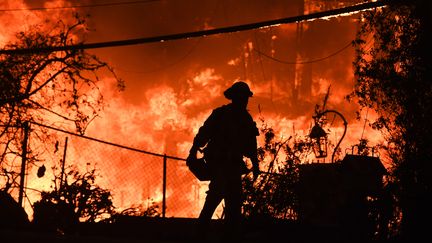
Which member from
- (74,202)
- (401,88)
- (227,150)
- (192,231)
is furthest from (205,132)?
(401,88)

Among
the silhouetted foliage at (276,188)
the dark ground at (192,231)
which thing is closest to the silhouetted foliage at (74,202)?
the dark ground at (192,231)

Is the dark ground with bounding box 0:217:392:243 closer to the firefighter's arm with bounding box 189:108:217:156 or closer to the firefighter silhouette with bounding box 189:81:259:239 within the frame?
the firefighter silhouette with bounding box 189:81:259:239

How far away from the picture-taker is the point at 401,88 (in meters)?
14.8

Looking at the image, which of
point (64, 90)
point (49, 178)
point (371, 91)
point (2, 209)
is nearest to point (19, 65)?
point (64, 90)

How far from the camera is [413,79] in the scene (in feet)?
46.8

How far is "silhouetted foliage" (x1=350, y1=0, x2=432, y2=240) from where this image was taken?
12209mm

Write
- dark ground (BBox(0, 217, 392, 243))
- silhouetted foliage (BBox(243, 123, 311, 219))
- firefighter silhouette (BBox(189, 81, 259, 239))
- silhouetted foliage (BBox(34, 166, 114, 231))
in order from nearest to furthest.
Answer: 1. firefighter silhouette (BBox(189, 81, 259, 239))
2. dark ground (BBox(0, 217, 392, 243))
3. silhouetted foliage (BBox(34, 166, 114, 231))
4. silhouetted foliage (BBox(243, 123, 311, 219))

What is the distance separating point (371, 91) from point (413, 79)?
5.80 feet

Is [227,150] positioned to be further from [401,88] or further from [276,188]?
[401,88]

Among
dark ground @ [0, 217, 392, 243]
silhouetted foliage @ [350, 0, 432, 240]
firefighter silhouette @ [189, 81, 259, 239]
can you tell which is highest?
silhouetted foliage @ [350, 0, 432, 240]

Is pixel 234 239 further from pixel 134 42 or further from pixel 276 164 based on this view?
pixel 276 164

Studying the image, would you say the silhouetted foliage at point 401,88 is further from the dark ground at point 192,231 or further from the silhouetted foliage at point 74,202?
the silhouetted foliage at point 74,202

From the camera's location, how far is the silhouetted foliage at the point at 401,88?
12.2 meters

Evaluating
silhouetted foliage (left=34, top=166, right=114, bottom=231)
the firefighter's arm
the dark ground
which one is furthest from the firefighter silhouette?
silhouetted foliage (left=34, top=166, right=114, bottom=231)
